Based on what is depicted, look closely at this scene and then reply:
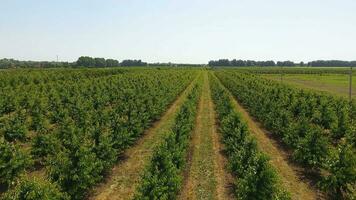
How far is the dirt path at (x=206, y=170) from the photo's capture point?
1484 cm

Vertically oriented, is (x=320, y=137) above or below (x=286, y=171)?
above

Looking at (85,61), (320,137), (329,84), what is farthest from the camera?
(85,61)

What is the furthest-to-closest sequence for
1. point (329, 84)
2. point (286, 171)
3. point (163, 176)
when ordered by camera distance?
point (329, 84)
point (286, 171)
point (163, 176)

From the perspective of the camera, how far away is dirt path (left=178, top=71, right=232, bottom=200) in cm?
1484

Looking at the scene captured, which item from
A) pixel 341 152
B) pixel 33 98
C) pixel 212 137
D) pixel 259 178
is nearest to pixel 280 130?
pixel 212 137

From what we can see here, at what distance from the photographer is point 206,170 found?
17.7 meters

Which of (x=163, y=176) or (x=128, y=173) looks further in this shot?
(x=128, y=173)

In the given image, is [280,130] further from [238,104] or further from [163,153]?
[238,104]

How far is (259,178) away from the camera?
42.6 feet

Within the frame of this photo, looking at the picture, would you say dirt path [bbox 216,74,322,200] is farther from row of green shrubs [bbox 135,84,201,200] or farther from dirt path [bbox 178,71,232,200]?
row of green shrubs [bbox 135,84,201,200]

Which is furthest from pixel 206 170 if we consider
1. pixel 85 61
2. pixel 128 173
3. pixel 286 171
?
pixel 85 61

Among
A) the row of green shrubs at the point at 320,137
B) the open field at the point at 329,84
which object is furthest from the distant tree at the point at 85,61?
the row of green shrubs at the point at 320,137

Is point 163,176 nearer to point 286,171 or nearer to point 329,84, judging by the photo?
point 286,171

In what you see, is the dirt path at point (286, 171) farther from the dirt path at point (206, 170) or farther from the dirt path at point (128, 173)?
the dirt path at point (128, 173)
